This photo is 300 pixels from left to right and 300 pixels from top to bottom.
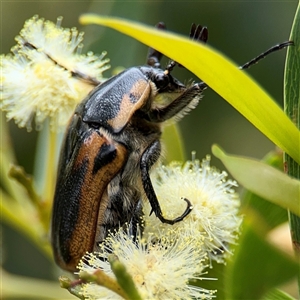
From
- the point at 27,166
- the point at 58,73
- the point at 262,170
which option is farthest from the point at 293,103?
the point at 27,166

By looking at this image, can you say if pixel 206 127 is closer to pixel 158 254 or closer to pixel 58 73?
pixel 58 73

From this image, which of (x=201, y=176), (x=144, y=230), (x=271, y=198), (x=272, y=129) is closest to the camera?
(x=271, y=198)

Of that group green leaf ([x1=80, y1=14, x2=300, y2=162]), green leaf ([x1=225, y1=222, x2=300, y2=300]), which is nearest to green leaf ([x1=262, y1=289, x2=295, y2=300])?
green leaf ([x1=225, y1=222, x2=300, y2=300])

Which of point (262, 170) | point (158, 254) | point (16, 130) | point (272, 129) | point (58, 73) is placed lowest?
point (158, 254)

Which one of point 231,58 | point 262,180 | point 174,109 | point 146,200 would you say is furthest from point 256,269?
point 231,58

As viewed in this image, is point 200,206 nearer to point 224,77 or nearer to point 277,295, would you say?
point 277,295

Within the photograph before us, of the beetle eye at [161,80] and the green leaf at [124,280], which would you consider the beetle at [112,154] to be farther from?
the green leaf at [124,280]

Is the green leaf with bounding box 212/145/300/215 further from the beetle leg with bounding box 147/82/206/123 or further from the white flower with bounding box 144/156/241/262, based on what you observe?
the beetle leg with bounding box 147/82/206/123

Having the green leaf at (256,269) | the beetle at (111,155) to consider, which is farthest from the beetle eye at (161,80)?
the green leaf at (256,269)
